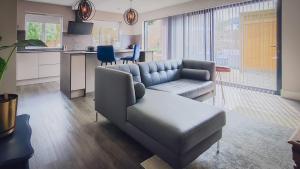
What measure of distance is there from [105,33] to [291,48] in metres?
6.19

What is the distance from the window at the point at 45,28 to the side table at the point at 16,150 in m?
5.74

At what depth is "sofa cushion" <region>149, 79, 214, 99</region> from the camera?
9.43 ft

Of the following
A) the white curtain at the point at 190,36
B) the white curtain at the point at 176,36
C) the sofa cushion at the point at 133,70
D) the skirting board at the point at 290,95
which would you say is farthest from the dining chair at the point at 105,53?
the skirting board at the point at 290,95

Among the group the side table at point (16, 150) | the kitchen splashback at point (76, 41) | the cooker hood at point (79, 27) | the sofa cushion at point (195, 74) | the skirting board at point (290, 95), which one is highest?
the cooker hood at point (79, 27)

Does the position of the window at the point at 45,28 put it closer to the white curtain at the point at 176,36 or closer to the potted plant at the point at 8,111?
the white curtain at the point at 176,36

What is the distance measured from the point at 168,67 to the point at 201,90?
0.78 meters

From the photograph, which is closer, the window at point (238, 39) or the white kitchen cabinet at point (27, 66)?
the window at point (238, 39)

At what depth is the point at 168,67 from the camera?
3.61 metres

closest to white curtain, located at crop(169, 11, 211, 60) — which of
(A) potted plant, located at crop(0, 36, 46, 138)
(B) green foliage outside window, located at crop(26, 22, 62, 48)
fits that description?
(B) green foliage outside window, located at crop(26, 22, 62, 48)

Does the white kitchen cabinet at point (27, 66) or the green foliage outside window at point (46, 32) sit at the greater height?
the green foliage outside window at point (46, 32)

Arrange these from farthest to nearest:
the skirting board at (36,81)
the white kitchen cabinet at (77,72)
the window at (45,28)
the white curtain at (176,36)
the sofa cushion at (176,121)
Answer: the white curtain at (176,36), the window at (45,28), the skirting board at (36,81), the white kitchen cabinet at (77,72), the sofa cushion at (176,121)

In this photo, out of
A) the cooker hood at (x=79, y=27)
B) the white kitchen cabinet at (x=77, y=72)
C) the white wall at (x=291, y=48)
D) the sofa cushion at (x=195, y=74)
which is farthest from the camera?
the cooker hood at (x=79, y=27)

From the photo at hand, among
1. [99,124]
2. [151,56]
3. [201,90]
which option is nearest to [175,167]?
[99,124]

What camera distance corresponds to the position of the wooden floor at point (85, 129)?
1.87 metres
